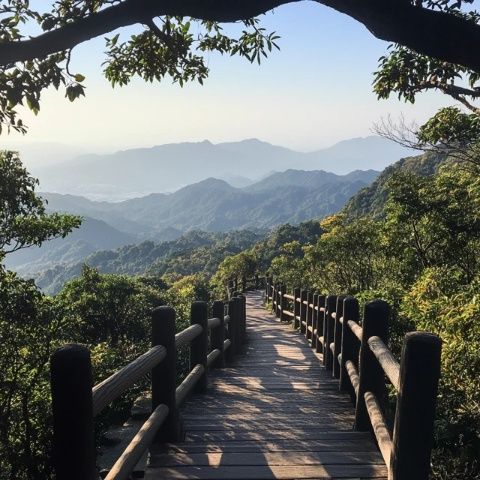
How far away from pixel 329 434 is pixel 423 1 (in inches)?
157

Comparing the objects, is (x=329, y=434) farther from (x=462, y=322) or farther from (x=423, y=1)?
(x=423, y=1)

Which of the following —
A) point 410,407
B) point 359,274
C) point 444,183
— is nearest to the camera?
point 410,407

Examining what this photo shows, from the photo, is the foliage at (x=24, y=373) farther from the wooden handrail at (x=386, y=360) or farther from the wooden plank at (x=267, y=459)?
the wooden handrail at (x=386, y=360)

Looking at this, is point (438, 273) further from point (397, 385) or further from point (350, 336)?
point (397, 385)

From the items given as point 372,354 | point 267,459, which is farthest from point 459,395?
point 267,459

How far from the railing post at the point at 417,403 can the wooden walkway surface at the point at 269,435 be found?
86cm

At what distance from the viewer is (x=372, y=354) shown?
347 cm

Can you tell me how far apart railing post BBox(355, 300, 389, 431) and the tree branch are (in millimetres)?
1769

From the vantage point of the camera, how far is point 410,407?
2.22 metres

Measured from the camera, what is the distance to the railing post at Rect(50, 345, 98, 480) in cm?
184

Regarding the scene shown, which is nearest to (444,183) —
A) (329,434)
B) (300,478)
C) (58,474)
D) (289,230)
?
(329,434)

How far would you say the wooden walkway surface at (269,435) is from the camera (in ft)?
10.2

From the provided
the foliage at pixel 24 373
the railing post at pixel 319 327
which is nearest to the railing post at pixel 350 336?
the foliage at pixel 24 373

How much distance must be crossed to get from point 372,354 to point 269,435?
43.2 inches
